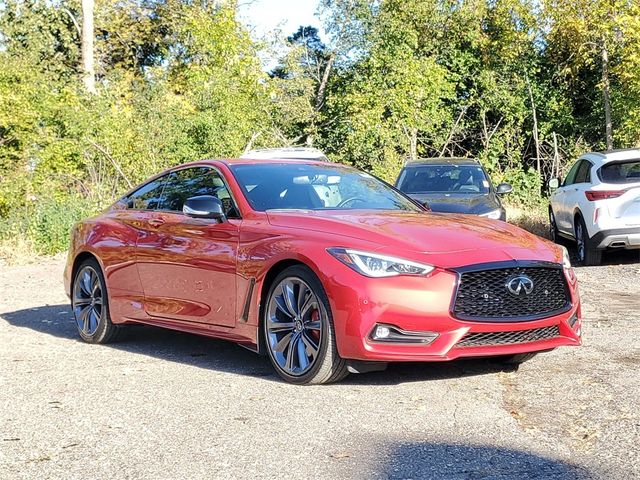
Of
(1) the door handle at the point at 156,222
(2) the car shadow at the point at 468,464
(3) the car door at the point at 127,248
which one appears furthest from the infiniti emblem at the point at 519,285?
(3) the car door at the point at 127,248

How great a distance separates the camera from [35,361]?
7.72 m

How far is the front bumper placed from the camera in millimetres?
5887

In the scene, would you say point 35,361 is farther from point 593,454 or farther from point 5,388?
point 593,454

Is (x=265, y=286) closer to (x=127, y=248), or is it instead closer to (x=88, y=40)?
(x=127, y=248)

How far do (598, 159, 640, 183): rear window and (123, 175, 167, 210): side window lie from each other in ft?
25.6

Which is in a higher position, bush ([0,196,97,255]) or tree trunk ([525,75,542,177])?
tree trunk ([525,75,542,177])

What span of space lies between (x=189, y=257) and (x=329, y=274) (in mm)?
1581

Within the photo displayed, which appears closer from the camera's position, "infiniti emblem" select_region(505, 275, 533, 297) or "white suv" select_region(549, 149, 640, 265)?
"infiniti emblem" select_region(505, 275, 533, 297)

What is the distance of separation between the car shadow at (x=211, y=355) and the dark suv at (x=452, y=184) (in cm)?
606

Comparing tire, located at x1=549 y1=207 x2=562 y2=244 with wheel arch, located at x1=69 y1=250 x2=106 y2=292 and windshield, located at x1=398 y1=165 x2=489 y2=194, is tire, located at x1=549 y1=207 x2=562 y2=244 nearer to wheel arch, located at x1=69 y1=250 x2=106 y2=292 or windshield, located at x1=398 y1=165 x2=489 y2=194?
windshield, located at x1=398 y1=165 x2=489 y2=194

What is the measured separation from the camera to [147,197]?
8.33 metres

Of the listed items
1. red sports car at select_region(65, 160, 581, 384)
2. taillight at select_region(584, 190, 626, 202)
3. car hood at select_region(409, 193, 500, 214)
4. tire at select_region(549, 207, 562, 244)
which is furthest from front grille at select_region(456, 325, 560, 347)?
tire at select_region(549, 207, 562, 244)

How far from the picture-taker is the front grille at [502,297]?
19.6 ft

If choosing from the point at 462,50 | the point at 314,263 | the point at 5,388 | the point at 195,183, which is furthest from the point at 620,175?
the point at 462,50
